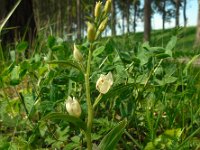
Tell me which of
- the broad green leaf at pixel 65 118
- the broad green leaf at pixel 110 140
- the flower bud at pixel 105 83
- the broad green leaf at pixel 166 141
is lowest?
the broad green leaf at pixel 166 141

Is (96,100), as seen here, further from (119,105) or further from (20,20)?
(20,20)

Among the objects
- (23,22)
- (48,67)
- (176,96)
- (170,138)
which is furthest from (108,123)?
(23,22)

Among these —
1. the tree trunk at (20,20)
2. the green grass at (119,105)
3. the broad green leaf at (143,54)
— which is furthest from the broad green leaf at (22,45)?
the tree trunk at (20,20)

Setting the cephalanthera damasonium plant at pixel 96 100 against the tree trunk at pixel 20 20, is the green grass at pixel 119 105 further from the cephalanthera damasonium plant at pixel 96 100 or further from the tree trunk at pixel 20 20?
the tree trunk at pixel 20 20

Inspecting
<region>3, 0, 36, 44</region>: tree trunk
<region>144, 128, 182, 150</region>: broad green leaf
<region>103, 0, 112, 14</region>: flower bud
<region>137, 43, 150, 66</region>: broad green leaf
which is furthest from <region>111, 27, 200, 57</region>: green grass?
<region>3, 0, 36, 44</region>: tree trunk

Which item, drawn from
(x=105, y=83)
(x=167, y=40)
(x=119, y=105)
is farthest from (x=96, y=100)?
(x=167, y=40)

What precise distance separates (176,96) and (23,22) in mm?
3953

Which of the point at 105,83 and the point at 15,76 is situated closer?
the point at 105,83

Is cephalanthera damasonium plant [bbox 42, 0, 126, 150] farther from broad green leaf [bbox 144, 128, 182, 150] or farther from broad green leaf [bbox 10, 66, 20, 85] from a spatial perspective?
broad green leaf [bbox 10, 66, 20, 85]

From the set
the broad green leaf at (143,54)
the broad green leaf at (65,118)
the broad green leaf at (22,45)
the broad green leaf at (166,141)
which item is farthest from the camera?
the broad green leaf at (22,45)

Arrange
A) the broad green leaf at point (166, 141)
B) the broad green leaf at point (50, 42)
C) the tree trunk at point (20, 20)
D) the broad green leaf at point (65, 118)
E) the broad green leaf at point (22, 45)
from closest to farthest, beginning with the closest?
1. the broad green leaf at point (65, 118)
2. the broad green leaf at point (166, 141)
3. the broad green leaf at point (50, 42)
4. the broad green leaf at point (22, 45)
5. the tree trunk at point (20, 20)

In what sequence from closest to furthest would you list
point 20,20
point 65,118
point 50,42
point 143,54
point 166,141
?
point 65,118 < point 166,141 < point 143,54 < point 50,42 < point 20,20

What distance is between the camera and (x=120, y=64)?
1.56 m

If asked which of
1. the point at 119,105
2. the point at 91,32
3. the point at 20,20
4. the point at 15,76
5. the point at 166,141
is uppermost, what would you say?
the point at 20,20
